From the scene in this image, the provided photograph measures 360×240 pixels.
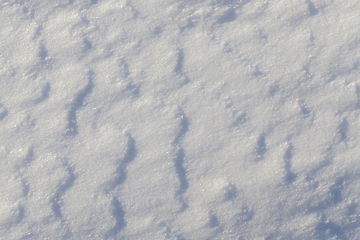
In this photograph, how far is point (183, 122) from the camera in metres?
0.70

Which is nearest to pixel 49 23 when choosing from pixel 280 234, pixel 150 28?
pixel 150 28

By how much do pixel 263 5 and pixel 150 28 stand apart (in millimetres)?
293

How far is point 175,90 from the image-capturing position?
71 centimetres

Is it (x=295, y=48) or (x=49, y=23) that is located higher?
(x=49, y=23)

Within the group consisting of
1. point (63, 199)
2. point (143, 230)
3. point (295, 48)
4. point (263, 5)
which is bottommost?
point (143, 230)

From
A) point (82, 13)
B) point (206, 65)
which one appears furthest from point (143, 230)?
point (82, 13)

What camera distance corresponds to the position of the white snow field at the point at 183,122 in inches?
26.5

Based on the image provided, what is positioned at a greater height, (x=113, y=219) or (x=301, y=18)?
(x=301, y=18)

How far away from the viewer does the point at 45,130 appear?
0.71 metres

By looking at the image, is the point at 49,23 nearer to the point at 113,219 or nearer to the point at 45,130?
the point at 45,130

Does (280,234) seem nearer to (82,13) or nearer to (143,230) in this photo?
(143,230)

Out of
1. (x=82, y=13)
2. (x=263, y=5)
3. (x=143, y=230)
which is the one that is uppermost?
(x=82, y=13)

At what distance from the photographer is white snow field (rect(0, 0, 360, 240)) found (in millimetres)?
673

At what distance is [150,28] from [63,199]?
1.59 ft
